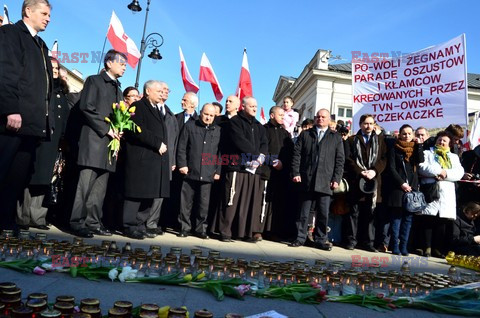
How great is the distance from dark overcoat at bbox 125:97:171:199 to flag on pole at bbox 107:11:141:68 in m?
4.66

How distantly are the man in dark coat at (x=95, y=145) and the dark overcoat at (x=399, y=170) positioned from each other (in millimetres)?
4212

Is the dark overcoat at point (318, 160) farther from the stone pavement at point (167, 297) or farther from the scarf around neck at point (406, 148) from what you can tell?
the stone pavement at point (167, 297)

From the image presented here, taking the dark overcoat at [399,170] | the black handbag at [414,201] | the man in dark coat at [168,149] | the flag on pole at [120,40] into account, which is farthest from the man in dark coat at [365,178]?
the flag on pole at [120,40]

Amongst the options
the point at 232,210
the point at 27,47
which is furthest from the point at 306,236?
the point at 27,47

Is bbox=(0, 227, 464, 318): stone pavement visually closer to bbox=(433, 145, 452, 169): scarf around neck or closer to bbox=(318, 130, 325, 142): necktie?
bbox=(318, 130, 325, 142): necktie

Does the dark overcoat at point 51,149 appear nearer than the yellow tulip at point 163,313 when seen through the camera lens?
No

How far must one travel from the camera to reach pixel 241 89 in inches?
396

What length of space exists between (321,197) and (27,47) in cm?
442

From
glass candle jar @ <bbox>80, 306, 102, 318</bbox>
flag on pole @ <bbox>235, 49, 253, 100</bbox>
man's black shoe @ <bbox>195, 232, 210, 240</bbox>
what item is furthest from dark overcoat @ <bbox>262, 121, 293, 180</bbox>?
glass candle jar @ <bbox>80, 306, 102, 318</bbox>

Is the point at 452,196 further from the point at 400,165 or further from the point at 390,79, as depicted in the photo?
the point at 390,79

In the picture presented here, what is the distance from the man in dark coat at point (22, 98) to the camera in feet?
13.5

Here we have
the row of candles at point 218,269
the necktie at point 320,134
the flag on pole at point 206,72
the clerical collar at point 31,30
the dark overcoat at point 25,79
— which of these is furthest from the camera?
the flag on pole at point 206,72

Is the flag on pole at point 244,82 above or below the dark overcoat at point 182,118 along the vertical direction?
above

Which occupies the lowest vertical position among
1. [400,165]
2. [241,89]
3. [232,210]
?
[232,210]
